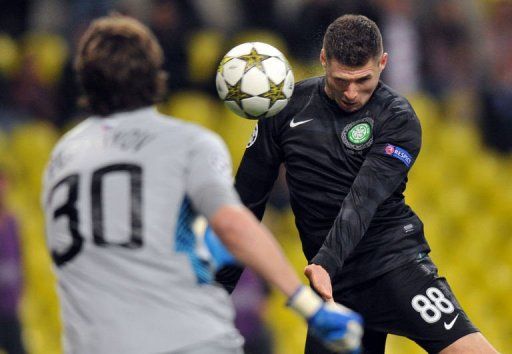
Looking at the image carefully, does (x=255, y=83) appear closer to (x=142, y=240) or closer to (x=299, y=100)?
(x=299, y=100)

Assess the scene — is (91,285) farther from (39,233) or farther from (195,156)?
(39,233)

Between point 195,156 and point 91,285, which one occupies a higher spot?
point 195,156

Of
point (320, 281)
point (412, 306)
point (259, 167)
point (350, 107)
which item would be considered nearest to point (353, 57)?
point (350, 107)

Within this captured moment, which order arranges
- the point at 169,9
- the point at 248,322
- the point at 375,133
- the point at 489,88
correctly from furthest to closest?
the point at 489,88 < the point at 169,9 < the point at 248,322 < the point at 375,133

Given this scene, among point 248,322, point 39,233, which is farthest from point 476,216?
point 39,233

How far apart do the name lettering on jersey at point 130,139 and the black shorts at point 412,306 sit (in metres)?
1.89

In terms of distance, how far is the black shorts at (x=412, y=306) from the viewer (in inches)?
202

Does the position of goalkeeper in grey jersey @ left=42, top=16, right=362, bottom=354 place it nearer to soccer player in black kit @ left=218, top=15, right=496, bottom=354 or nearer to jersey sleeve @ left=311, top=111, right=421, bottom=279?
jersey sleeve @ left=311, top=111, right=421, bottom=279

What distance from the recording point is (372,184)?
16.5ft

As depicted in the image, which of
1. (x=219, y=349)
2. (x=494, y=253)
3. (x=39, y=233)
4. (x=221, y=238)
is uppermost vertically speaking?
(x=221, y=238)

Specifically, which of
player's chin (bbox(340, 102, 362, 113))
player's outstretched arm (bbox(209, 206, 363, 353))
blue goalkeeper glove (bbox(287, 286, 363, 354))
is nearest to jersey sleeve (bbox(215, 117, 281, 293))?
player's chin (bbox(340, 102, 362, 113))

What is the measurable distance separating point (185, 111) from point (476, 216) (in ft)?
10.3

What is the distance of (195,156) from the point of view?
3643 millimetres

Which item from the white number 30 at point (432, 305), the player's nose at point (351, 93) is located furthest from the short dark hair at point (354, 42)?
the white number 30 at point (432, 305)
